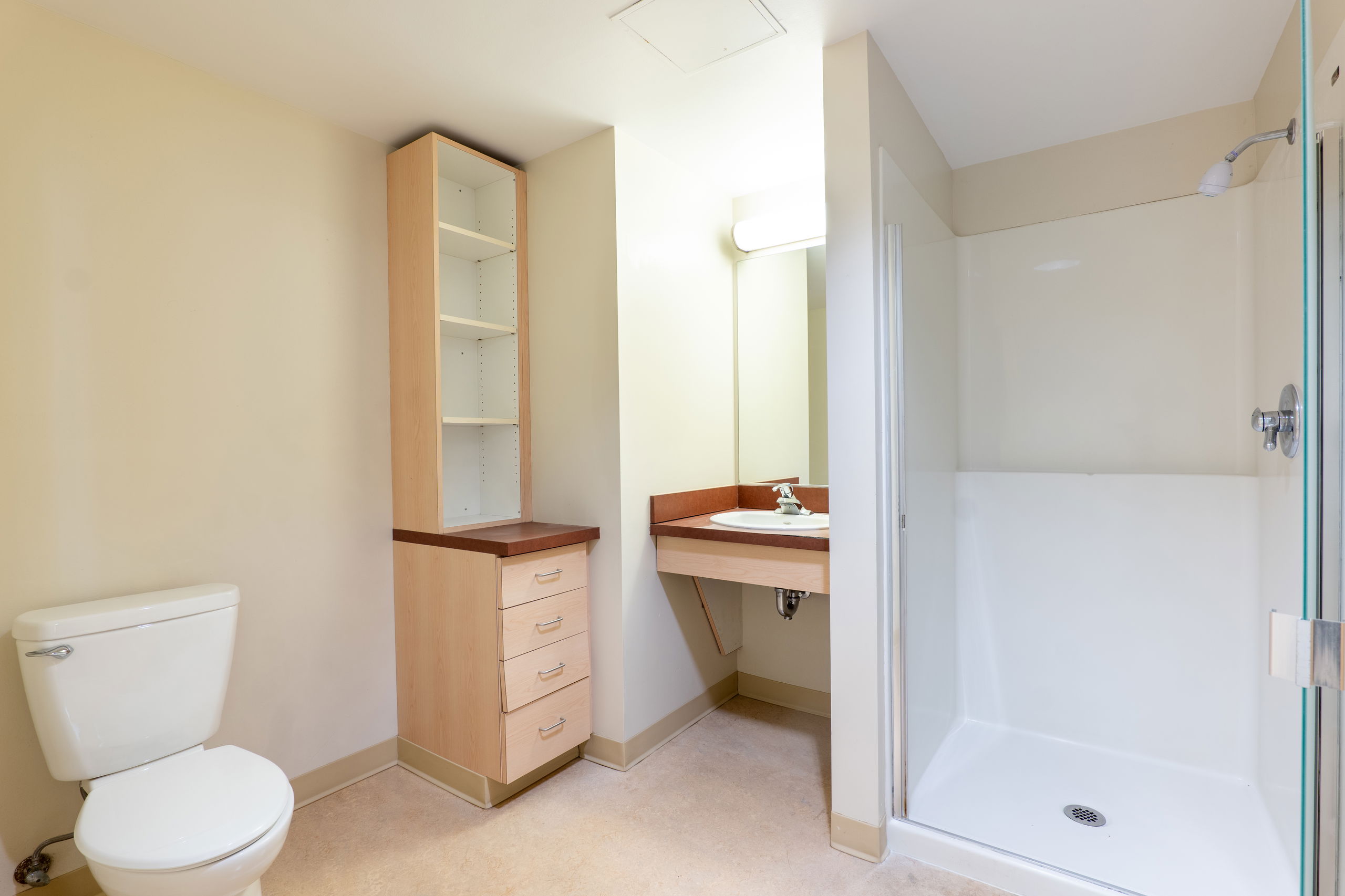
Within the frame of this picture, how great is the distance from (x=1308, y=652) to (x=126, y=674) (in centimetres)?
218

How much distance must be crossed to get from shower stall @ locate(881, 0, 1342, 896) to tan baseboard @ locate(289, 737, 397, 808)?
1727mm

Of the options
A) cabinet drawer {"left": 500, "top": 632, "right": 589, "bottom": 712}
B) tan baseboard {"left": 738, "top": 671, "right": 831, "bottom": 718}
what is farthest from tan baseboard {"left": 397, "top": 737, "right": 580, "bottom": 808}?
tan baseboard {"left": 738, "top": 671, "right": 831, "bottom": 718}

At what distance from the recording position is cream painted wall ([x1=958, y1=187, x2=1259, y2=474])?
195 cm

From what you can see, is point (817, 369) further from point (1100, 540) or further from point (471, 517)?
point (471, 517)

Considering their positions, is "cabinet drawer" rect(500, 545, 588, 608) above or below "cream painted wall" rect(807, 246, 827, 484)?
below

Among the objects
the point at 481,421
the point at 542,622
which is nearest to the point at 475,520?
the point at 481,421

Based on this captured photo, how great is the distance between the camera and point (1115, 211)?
7.01ft

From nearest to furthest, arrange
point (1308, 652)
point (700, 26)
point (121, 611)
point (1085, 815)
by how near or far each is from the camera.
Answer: point (1308, 652) < point (121, 611) < point (700, 26) < point (1085, 815)

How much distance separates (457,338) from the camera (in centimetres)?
252

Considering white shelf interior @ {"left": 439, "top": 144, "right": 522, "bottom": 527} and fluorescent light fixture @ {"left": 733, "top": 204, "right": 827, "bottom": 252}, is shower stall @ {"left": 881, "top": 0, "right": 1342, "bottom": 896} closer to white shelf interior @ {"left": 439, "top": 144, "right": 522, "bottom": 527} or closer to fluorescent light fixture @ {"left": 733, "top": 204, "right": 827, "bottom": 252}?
fluorescent light fixture @ {"left": 733, "top": 204, "right": 827, "bottom": 252}

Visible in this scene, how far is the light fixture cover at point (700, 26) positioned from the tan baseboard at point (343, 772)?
7.96 feet

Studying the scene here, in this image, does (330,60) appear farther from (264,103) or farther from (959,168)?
(959,168)

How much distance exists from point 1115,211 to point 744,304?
4.48 ft

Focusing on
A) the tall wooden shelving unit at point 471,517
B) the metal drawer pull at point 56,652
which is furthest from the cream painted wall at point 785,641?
the metal drawer pull at point 56,652
